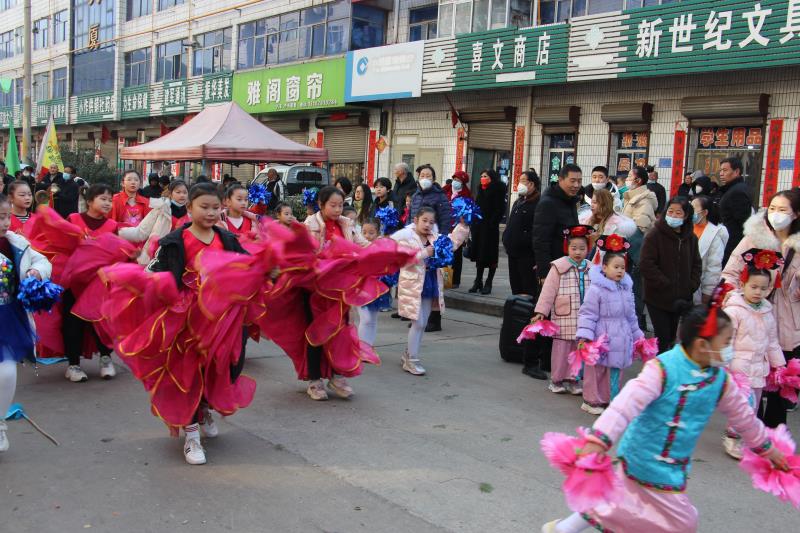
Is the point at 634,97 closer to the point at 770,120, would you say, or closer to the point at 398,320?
the point at 770,120

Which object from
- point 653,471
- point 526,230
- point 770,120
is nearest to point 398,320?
point 526,230

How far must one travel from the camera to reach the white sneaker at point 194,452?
4664 mm

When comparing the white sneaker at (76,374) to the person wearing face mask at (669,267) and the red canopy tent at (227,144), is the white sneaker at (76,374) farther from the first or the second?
the red canopy tent at (227,144)

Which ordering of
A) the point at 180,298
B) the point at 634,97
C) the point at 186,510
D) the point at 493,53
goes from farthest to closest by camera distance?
1. the point at 493,53
2. the point at 634,97
3. the point at 180,298
4. the point at 186,510

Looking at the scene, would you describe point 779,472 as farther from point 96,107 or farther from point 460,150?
point 96,107

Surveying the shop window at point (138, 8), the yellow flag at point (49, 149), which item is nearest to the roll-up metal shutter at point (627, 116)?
the yellow flag at point (49, 149)

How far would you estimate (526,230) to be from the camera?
8430mm

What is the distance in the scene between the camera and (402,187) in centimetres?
1154

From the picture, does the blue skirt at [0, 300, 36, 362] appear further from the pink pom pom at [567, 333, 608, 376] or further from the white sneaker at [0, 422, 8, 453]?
the pink pom pom at [567, 333, 608, 376]

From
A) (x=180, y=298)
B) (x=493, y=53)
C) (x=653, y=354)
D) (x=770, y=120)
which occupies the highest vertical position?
(x=493, y=53)

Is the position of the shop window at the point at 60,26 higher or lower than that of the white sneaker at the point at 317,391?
higher

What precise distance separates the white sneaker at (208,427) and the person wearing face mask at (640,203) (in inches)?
224

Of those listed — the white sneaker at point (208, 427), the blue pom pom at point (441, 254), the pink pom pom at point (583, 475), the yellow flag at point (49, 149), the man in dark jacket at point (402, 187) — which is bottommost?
the white sneaker at point (208, 427)

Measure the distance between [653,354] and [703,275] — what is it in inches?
76.1
